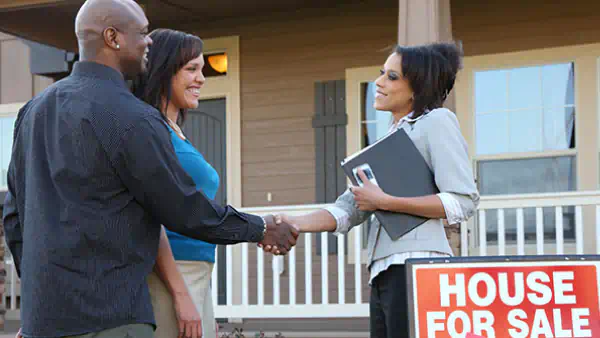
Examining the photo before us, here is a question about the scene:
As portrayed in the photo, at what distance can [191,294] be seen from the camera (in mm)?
2795

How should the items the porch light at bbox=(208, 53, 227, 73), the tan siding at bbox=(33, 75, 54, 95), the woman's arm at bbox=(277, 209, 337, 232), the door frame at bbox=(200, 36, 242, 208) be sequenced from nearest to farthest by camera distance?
1. the woman's arm at bbox=(277, 209, 337, 232)
2. the door frame at bbox=(200, 36, 242, 208)
3. the porch light at bbox=(208, 53, 227, 73)
4. the tan siding at bbox=(33, 75, 54, 95)

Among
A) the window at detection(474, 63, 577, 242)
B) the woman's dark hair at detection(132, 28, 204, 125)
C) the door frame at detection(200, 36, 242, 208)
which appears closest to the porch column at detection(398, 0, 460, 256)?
the window at detection(474, 63, 577, 242)

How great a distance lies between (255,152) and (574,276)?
684 cm

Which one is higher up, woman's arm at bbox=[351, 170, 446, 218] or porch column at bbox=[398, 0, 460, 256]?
porch column at bbox=[398, 0, 460, 256]

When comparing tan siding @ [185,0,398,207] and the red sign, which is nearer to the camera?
the red sign

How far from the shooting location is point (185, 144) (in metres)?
2.87

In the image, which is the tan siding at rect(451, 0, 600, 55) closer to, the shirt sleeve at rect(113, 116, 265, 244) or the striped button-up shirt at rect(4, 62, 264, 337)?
the shirt sleeve at rect(113, 116, 265, 244)

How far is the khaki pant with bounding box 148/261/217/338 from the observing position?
2645 millimetres

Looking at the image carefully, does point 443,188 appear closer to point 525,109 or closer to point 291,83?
point 525,109

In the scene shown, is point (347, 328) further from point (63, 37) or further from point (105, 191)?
point (105, 191)

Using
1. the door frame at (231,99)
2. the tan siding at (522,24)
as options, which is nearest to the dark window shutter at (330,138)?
the door frame at (231,99)

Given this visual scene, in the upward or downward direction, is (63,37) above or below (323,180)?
above

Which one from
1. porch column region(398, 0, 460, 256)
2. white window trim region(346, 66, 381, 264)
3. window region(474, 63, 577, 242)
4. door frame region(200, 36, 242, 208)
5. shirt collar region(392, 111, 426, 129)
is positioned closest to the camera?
shirt collar region(392, 111, 426, 129)

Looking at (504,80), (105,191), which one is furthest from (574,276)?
(504,80)
